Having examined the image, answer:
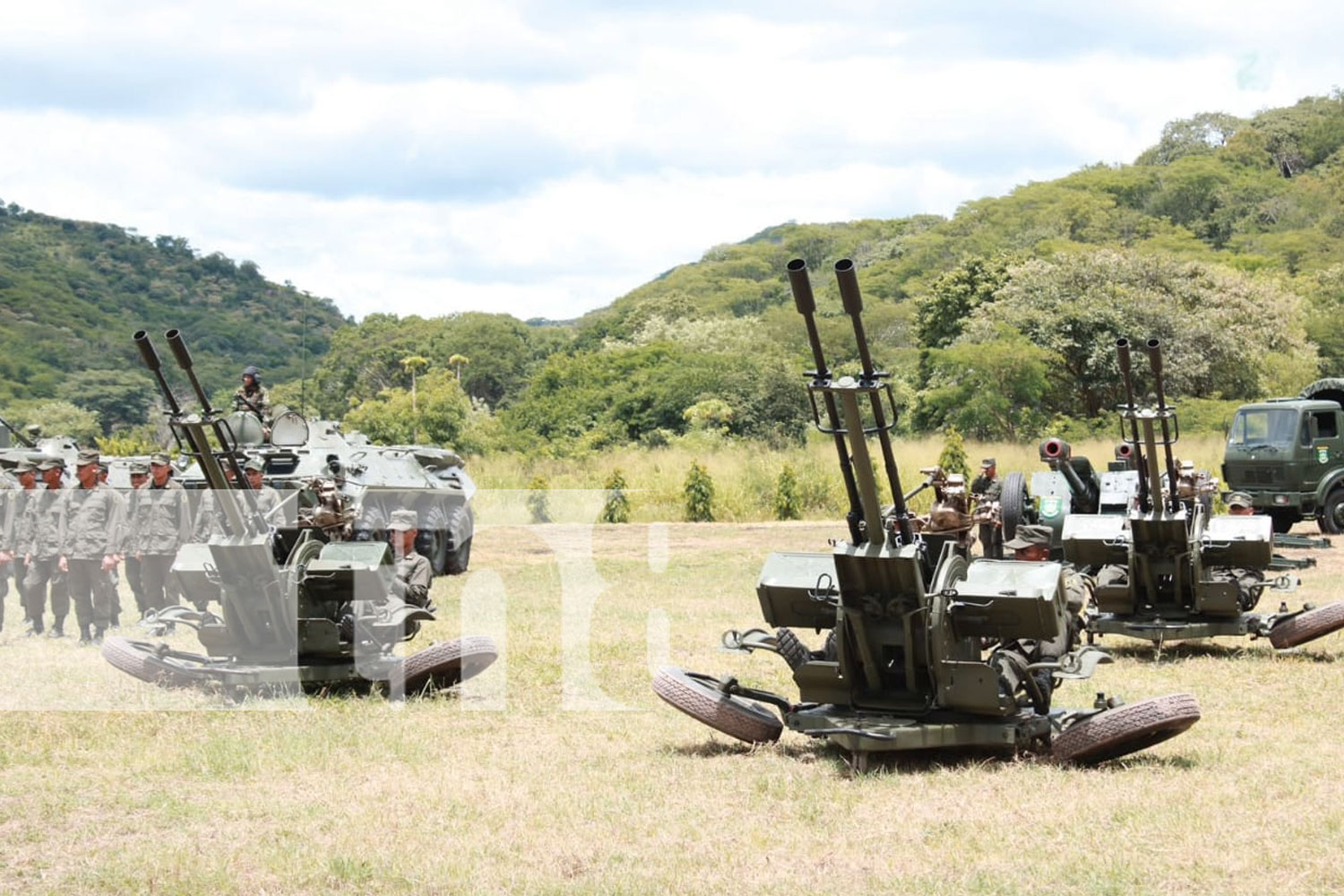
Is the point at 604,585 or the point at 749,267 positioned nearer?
the point at 604,585

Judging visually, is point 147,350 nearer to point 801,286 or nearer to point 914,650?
point 801,286

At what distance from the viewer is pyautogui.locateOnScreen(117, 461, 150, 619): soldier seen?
13.9m

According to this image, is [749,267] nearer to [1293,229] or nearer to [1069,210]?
[1069,210]

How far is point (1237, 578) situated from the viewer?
12094 millimetres

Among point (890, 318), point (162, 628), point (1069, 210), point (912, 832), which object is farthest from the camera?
point (1069, 210)

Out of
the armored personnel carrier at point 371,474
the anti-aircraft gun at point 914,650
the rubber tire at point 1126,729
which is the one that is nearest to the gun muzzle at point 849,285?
the anti-aircraft gun at point 914,650

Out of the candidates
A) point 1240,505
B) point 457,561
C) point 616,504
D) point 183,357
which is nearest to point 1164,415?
point 1240,505

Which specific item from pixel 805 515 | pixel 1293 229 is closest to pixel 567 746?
pixel 805 515

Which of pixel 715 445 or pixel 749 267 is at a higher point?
pixel 749 267

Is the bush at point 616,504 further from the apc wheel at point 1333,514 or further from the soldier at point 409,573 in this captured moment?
the soldier at point 409,573

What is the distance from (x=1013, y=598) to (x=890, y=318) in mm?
47273

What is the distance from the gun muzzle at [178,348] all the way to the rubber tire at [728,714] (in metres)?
3.38

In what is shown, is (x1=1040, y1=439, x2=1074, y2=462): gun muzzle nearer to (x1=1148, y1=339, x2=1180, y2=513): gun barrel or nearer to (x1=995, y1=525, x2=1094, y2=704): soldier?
(x1=1148, y1=339, x2=1180, y2=513): gun barrel

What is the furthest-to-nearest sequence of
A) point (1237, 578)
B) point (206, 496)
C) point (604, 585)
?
point (604, 585) → point (206, 496) → point (1237, 578)
